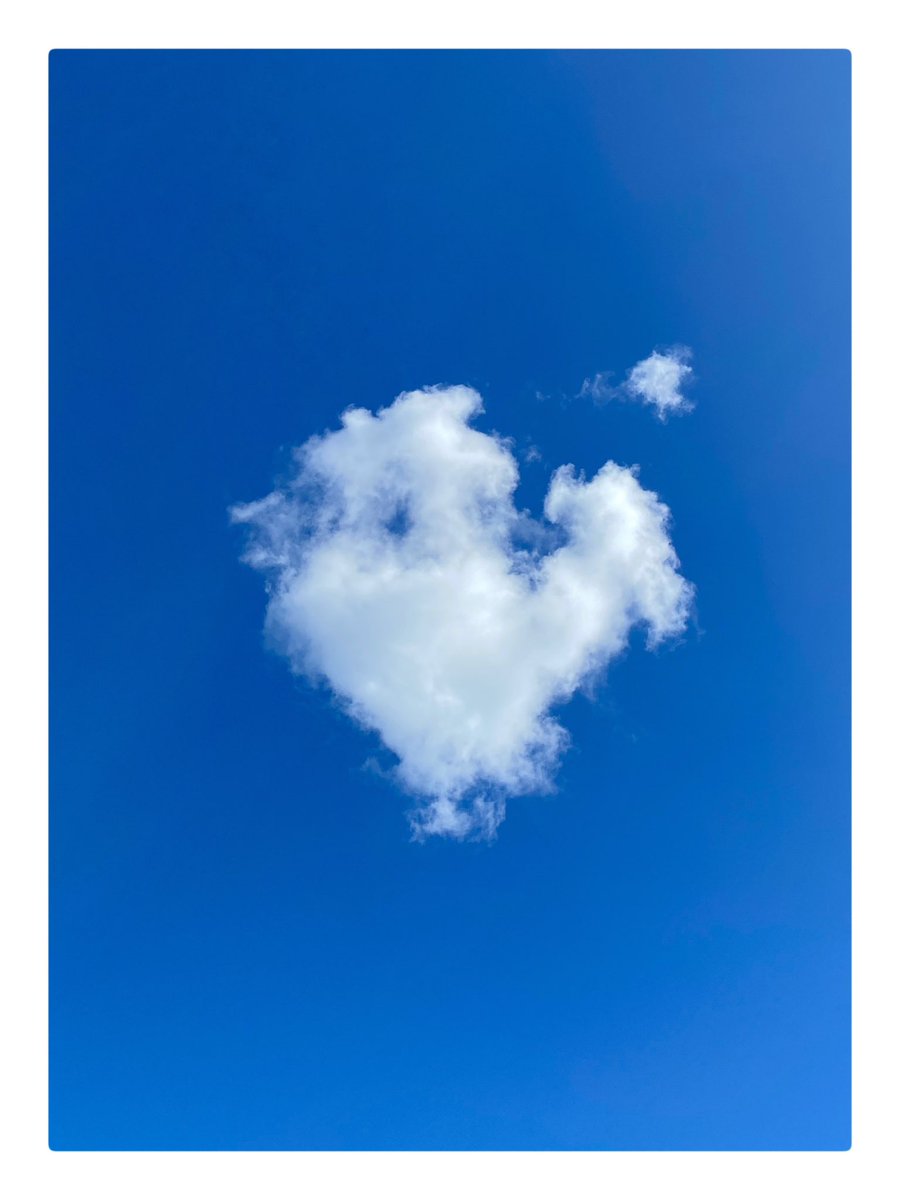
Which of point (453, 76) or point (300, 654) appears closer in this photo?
point (453, 76)

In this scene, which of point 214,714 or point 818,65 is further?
point 214,714

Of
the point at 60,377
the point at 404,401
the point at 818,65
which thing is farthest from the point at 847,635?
the point at 60,377

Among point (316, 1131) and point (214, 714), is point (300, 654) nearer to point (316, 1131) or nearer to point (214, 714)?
point (214, 714)

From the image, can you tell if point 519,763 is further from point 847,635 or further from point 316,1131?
point 316,1131

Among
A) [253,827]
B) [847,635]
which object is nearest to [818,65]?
[847,635]

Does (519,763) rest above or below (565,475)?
below

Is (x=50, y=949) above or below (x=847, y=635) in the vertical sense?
below

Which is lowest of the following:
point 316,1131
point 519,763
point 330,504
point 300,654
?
point 316,1131

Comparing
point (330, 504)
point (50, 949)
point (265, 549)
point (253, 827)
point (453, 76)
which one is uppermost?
point (453, 76)
